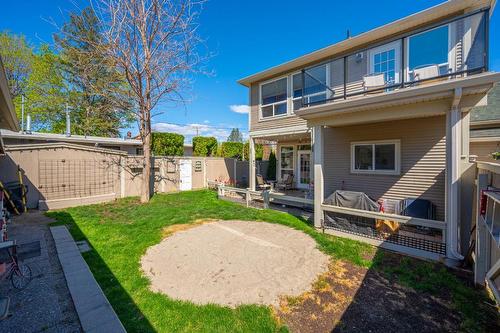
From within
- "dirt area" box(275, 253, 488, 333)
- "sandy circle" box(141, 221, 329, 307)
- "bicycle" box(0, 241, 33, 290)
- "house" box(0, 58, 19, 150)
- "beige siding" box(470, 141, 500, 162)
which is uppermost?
"house" box(0, 58, 19, 150)

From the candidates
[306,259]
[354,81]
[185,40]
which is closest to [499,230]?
[306,259]

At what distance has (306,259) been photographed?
4570 mm

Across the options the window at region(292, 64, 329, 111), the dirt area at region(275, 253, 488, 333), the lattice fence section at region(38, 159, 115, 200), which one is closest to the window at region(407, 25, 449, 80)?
the window at region(292, 64, 329, 111)

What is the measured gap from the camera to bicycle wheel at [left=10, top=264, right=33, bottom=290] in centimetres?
341

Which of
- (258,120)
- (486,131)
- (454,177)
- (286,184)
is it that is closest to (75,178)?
(258,120)

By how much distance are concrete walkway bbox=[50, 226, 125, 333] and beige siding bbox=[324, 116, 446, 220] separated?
7584 mm

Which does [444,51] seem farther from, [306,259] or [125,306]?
[125,306]

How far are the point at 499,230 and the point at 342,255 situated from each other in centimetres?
255

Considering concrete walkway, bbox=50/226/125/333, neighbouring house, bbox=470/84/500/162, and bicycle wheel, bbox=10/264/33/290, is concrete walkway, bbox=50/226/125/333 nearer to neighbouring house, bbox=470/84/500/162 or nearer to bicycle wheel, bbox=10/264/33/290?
bicycle wheel, bbox=10/264/33/290

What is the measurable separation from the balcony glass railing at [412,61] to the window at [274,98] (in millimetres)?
2167

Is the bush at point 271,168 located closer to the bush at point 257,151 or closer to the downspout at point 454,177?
the bush at point 257,151

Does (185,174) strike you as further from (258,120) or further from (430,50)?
(430,50)

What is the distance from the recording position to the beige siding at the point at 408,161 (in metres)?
6.38

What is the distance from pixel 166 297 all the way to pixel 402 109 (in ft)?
18.8
